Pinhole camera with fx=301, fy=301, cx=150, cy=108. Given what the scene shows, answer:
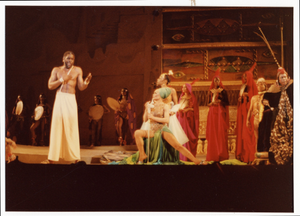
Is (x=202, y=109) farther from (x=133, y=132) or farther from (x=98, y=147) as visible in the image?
(x=98, y=147)

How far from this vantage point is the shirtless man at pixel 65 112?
17.2ft

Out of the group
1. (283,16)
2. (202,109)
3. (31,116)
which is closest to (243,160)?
(202,109)

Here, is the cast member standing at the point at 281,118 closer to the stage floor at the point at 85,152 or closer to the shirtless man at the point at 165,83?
the stage floor at the point at 85,152

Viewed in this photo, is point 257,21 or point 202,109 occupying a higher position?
point 257,21

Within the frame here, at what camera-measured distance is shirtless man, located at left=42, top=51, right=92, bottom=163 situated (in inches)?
207

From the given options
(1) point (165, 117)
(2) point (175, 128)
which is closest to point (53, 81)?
(1) point (165, 117)

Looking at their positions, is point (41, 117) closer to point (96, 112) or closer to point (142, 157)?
point (96, 112)

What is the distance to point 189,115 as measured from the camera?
5.36 metres

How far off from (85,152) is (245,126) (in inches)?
113

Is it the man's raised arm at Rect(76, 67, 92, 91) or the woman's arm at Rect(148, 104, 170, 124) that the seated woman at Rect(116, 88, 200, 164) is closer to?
the woman's arm at Rect(148, 104, 170, 124)

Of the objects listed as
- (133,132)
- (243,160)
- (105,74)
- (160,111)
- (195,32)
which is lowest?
(243,160)

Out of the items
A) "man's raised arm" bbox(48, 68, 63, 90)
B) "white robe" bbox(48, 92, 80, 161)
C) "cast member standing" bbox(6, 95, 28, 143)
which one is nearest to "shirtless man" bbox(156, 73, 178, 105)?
"white robe" bbox(48, 92, 80, 161)

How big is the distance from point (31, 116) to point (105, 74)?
1.54 meters

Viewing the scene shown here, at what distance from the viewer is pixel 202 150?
538 cm
